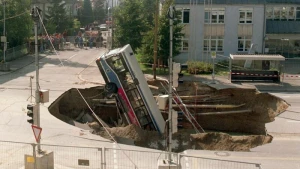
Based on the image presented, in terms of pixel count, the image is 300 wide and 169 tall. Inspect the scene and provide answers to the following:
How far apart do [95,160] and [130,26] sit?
28.6 meters

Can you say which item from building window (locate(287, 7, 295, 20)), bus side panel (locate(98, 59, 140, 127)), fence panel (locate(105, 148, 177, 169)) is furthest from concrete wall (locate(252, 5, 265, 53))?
fence panel (locate(105, 148, 177, 169))

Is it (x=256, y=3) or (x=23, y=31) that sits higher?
(x=256, y=3)

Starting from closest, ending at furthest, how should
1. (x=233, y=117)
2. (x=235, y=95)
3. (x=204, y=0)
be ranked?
(x=233, y=117)
(x=235, y=95)
(x=204, y=0)

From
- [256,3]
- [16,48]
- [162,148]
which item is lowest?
[162,148]

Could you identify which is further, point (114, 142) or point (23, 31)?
point (23, 31)

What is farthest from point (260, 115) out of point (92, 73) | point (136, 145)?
point (92, 73)

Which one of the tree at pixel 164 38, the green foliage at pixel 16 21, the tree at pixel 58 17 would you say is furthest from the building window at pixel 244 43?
the tree at pixel 58 17

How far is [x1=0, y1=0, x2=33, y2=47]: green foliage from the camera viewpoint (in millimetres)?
42750

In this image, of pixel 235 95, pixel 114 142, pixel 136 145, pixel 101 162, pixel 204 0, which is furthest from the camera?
pixel 204 0

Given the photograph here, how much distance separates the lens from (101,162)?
13219 millimetres

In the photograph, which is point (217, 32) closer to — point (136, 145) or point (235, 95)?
point (235, 95)

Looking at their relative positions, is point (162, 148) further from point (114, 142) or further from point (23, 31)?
point (23, 31)

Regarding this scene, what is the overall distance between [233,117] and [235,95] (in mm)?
2003

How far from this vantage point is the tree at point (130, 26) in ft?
137
